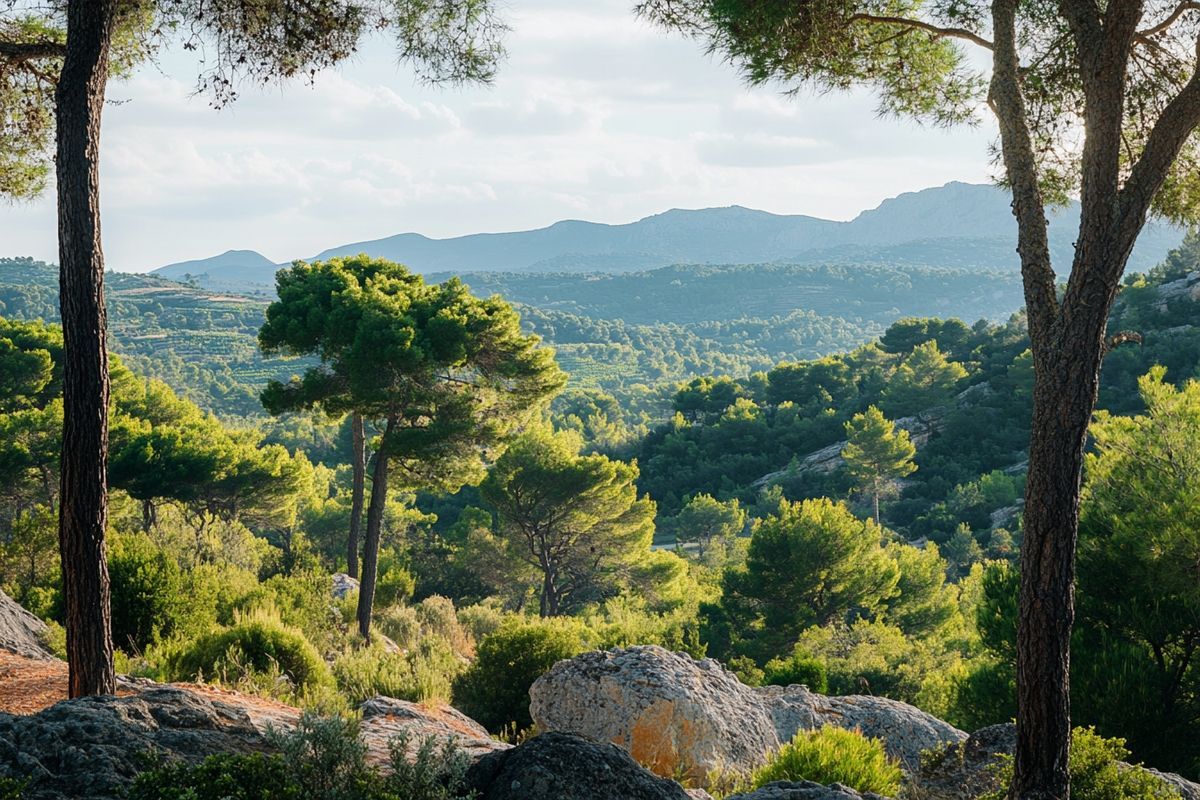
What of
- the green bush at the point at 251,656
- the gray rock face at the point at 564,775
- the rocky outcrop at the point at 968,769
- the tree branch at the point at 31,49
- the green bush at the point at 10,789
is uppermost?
the tree branch at the point at 31,49

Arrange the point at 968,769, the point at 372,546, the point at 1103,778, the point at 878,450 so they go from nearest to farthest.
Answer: the point at 1103,778 → the point at 968,769 → the point at 372,546 → the point at 878,450

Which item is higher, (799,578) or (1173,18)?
(1173,18)

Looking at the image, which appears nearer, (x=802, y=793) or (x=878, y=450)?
(x=802, y=793)

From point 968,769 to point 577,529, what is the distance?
20.2 meters

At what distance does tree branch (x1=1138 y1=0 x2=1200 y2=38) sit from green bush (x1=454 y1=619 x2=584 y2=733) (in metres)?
6.81

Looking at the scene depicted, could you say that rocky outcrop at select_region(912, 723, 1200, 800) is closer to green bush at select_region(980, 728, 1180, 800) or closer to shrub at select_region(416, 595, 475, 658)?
green bush at select_region(980, 728, 1180, 800)

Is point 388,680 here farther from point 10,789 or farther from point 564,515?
point 564,515

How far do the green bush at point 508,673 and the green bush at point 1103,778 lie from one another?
16.0 feet

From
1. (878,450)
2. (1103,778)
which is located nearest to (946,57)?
(1103,778)

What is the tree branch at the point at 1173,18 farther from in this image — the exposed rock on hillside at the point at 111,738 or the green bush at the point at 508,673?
the green bush at the point at 508,673

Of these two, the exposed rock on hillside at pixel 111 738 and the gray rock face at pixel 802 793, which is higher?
the exposed rock on hillside at pixel 111 738

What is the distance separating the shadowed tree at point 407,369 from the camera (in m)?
15.4

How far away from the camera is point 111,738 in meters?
3.48

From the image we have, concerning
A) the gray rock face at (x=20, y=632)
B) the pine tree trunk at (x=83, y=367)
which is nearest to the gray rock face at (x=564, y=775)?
the pine tree trunk at (x=83, y=367)
